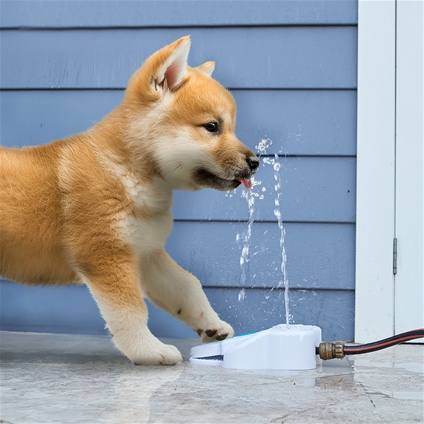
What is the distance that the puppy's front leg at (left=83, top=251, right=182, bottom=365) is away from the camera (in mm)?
1942

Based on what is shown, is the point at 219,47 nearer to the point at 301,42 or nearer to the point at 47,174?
the point at 301,42

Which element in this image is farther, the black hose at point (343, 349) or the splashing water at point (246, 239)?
the splashing water at point (246, 239)

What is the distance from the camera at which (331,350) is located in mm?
1935

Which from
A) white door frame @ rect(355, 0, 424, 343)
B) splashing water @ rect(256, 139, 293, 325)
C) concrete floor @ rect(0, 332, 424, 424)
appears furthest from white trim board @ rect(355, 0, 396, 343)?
A: concrete floor @ rect(0, 332, 424, 424)

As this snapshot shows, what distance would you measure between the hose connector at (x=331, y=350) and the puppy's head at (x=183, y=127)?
1.85ft

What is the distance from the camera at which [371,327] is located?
2.65 metres

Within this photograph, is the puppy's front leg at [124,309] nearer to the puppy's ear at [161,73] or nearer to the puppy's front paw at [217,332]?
the puppy's front paw at [217,332]

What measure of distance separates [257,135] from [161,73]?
764 mm

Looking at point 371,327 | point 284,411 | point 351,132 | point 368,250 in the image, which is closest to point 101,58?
point 351,132

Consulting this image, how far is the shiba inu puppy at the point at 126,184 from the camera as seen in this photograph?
1.98 meters

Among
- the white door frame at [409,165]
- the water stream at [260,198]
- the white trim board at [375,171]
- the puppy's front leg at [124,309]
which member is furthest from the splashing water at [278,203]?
the puppy's front leg at [124,309]

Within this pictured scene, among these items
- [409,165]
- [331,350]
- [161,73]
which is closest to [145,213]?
[161,73]

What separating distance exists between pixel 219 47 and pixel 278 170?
571 mm

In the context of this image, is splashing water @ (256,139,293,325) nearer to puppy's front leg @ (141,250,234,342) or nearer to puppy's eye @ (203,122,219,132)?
puppy's front leg @ (141,250,234,342)
